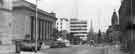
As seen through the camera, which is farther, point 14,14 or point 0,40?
point 14,14

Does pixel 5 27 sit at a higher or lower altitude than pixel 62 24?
lower

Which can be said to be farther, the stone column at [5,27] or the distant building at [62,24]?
the distant building at [62,24]

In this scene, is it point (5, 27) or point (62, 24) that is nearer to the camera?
point (5, 27)

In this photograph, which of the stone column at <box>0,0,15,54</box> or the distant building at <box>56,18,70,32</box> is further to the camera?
the distant building at <box>56,18,70,32</box>

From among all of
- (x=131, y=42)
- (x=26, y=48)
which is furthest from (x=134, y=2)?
(x=26, y=48)

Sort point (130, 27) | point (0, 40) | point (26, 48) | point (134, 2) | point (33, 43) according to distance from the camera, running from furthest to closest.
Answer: point (33, 43) → point (26, 48) → point (134, 2) → point (130, 27) → point (0, 40)

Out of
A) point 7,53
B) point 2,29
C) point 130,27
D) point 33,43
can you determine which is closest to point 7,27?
point 2,29

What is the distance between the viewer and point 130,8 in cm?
658

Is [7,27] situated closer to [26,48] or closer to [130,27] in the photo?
[130,27]

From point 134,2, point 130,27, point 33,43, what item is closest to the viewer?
point 130,27

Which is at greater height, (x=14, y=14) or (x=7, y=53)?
(x=14, y=14)

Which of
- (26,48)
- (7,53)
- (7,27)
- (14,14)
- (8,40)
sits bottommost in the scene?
(26,48)

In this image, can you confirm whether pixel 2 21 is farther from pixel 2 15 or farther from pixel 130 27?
pixel 130 27

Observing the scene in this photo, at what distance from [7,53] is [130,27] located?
3969 millimetres
